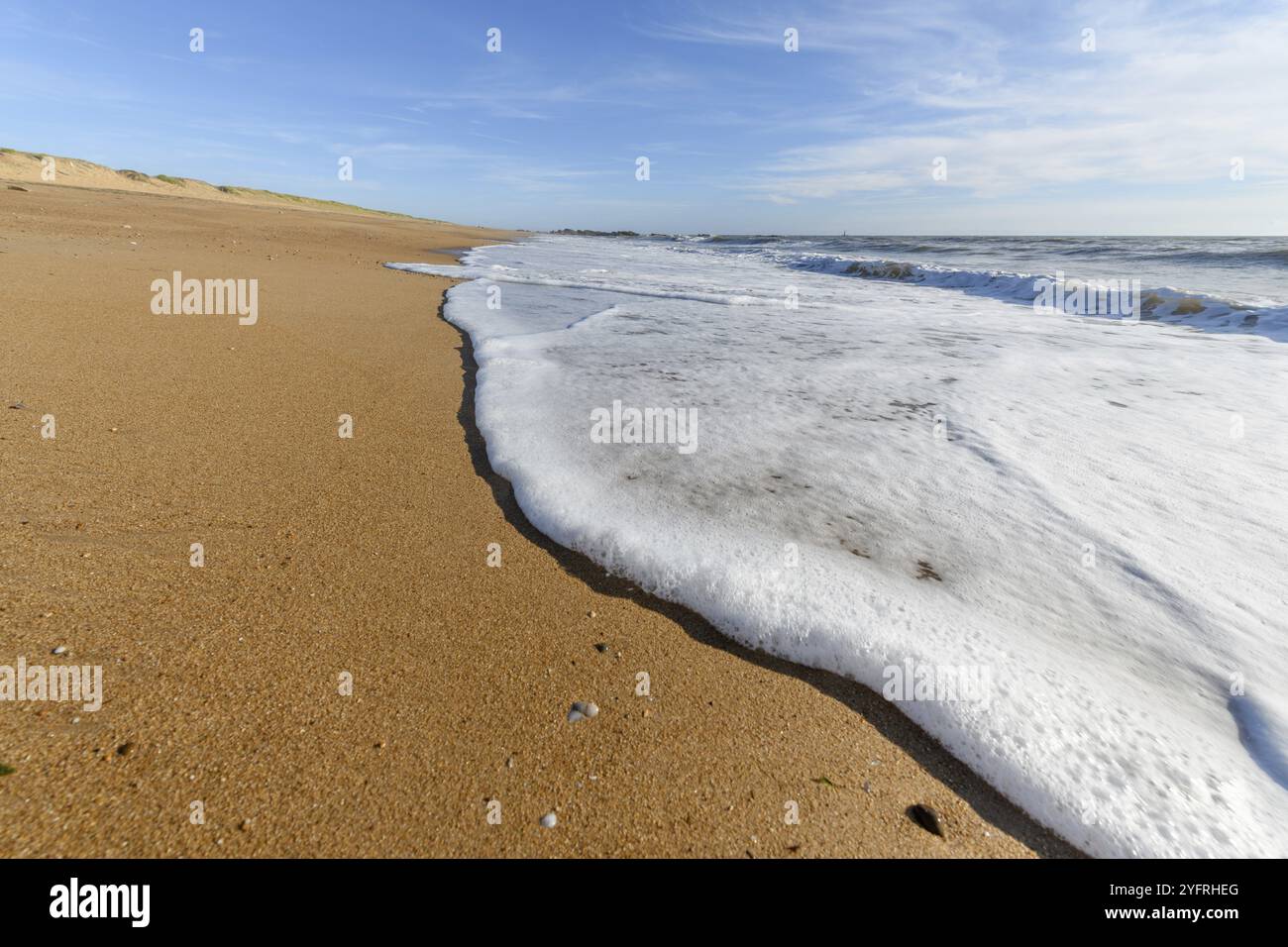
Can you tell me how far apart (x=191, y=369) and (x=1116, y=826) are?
5744 millimetres

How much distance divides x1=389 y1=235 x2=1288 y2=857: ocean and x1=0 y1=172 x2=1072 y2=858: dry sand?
0.77 ft

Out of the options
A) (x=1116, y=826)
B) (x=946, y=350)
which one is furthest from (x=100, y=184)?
(x=1116, y=826)

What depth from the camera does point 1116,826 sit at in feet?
5.26

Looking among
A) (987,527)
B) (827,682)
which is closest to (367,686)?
(827,682)

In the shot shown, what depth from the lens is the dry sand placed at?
1.42 meters

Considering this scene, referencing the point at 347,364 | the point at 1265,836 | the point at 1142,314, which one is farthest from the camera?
the point at 1142,314

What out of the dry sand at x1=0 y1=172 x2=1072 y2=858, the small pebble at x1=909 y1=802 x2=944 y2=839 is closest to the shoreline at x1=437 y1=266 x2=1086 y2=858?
the dry sand at x1=0 y1=172 x2=1072 y2=858

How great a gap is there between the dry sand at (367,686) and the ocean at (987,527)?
24cm

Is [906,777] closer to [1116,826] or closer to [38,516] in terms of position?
[1116,826]

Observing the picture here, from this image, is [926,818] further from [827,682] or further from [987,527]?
[987,527]

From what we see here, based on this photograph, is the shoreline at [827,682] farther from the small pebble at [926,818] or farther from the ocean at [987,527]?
the small pebble at [926,818]

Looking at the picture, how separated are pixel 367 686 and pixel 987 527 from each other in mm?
3030

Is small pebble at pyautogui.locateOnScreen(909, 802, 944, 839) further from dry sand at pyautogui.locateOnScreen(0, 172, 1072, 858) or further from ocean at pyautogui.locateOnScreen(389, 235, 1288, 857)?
ocean at pyautogui.locateOnScreen(389, 235, 1288, 857)

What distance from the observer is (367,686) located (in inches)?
70.6
